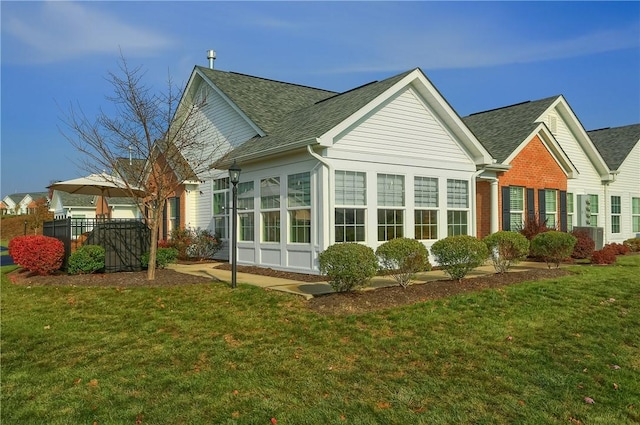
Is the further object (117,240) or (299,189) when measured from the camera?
(117,240)

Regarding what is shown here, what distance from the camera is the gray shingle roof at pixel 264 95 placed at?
16.8 metres

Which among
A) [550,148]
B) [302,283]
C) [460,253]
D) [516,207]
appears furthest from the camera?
[550,148]

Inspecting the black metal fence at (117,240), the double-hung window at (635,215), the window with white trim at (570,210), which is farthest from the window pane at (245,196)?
the double-hung window at (635,215)

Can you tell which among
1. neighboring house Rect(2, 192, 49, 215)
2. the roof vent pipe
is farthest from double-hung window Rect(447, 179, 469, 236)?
neighboring house Rect(2, 192, 49, 215)

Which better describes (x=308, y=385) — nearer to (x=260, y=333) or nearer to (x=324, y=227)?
(x=260, y=333)

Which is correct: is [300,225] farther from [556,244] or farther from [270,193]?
[556,244]

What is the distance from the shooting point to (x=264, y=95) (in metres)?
19.0

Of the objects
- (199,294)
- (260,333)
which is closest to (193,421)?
(260,333)

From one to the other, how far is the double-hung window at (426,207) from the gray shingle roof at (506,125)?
3.43 metres

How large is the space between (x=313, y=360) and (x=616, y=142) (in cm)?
2640

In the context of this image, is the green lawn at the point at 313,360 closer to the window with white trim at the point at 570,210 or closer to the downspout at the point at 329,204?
the downspout at the point at 329,204

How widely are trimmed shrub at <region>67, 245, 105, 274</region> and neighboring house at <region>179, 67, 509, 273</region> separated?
13.9 feet

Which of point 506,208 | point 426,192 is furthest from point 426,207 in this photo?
point 506,208

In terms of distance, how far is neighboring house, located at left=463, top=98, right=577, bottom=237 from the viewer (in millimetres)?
17375
